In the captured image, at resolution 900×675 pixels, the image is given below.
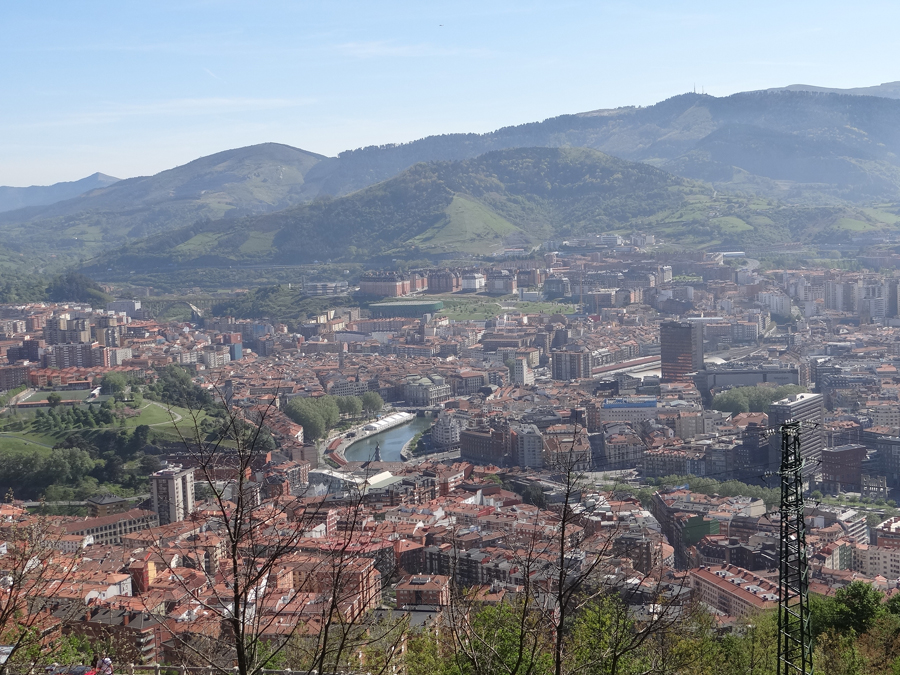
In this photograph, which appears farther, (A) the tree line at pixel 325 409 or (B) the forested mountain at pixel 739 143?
(B) the forested mountain at pixel 739 143

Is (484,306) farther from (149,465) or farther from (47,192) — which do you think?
(47,192)

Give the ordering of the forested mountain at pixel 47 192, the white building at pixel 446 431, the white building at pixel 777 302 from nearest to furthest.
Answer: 1. the white building at pixel 446 431
2. the white building at pixel 777 302
3. the forested mountain at pixel 47 192

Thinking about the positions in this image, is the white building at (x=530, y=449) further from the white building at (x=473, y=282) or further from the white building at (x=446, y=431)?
the white building at (x=473, y=282)

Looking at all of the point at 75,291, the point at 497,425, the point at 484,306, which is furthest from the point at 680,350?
the point at 75,291

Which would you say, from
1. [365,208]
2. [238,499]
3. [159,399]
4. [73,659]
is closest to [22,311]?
[159,399]

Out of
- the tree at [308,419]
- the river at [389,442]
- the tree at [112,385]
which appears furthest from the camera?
the tree at [112,385]

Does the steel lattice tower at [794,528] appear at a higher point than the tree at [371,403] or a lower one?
higher

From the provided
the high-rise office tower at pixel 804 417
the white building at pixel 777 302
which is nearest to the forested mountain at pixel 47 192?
the white building at pixel 777 302
